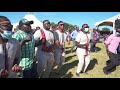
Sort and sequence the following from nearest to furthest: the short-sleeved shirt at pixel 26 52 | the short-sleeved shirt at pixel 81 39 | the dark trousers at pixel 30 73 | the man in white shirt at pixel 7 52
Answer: the man in white shirt at pixel 7 52, the short-sleeved shirt at pixel 26 52, the dark trousers at pixel 30 73, the short-sleeved shirt at pixel 81 39

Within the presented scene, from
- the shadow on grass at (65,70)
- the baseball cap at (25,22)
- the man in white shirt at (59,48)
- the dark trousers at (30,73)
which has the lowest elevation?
the shadow on grass at (65,70)

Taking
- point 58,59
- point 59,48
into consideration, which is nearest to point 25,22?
point 59,48

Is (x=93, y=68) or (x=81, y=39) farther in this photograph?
(x=93, y=68)

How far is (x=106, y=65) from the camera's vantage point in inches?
267

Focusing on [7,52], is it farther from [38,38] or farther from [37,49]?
[37,49]

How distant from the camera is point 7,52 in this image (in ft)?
13.2

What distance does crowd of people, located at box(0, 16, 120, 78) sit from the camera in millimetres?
4102

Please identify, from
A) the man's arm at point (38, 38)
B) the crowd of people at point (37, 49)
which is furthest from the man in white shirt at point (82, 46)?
the man's arm at point (38, 38)

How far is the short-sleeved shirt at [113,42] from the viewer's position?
628 cm

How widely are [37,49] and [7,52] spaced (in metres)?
1.74

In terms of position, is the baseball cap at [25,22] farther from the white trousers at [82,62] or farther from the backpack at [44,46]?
the white trousers at [82,62]

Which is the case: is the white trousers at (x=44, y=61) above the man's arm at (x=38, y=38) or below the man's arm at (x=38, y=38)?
below

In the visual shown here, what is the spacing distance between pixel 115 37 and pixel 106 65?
87cm
